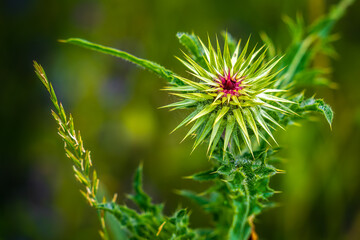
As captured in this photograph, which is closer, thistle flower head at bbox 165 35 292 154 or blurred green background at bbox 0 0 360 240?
thistle flower head at bbox 165 35 292 154

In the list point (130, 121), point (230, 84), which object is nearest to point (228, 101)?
point (230, 84)

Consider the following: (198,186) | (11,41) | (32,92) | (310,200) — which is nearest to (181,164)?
(198,186)

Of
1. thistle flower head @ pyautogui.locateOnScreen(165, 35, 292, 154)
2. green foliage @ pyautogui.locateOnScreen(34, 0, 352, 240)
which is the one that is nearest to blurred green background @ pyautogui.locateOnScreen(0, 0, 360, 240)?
green foliage @ pyautogui.locateOnScreen(34, 0, 352, 240)

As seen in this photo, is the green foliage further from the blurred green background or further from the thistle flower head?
the blurred green background

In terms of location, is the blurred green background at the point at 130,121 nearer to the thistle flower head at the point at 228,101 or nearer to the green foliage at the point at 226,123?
the green foliage at the point at 226,123

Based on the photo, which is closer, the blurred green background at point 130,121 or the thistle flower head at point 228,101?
the thistle flower head at point 228,101

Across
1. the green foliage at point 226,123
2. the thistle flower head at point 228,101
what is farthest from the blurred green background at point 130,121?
the thistle flower head at point 228,101
